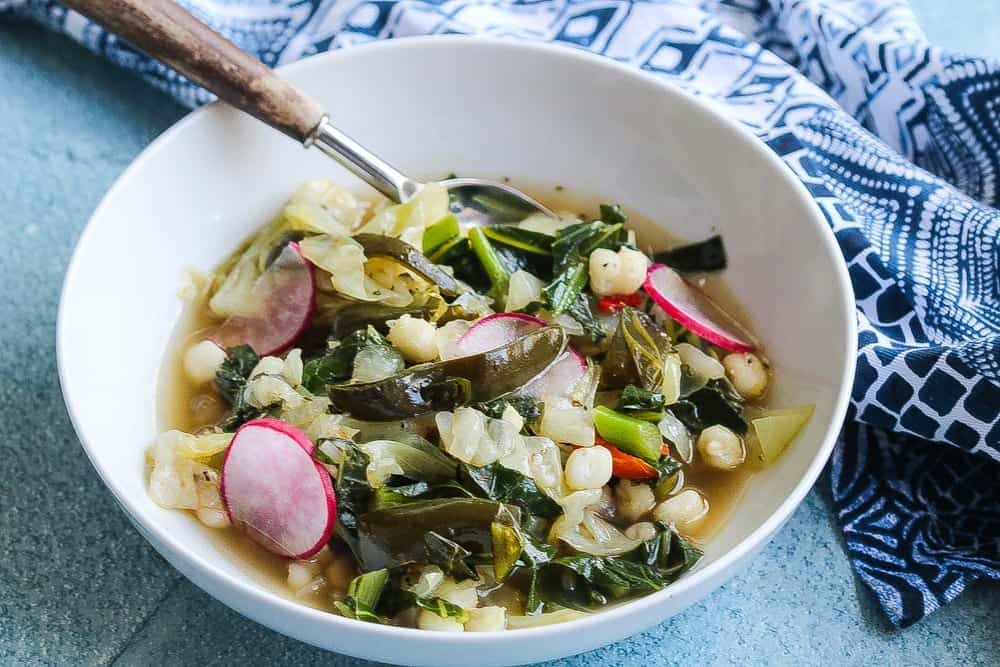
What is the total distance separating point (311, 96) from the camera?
2480 mm

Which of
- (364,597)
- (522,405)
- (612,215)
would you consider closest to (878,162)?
(612,215)

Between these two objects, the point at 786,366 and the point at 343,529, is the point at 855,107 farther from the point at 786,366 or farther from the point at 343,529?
the point at 343,529

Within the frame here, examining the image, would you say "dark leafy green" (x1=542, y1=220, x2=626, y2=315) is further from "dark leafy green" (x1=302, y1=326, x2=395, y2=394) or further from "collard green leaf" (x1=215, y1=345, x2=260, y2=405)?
"collard green leaf" (x1=215, y1=345, x2=260, y2=405)

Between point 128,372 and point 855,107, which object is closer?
point 128,372

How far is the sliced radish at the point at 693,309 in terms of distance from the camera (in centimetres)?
229

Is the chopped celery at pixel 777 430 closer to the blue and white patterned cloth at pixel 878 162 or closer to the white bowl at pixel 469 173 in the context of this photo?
the white bowl at pixel 469 173

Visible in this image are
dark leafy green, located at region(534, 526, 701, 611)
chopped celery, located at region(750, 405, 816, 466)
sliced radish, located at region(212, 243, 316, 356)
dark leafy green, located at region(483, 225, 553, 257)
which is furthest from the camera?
dark leafy green, located at region(483, 225, 553, 257)

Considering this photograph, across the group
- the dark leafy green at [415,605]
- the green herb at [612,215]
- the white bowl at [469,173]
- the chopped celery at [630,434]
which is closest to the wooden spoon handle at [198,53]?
the white bowl at [469,173]

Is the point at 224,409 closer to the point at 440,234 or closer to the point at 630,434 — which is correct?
the point at 440,234

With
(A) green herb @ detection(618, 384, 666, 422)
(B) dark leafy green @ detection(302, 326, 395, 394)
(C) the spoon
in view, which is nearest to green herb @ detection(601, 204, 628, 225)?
(C) the spoon

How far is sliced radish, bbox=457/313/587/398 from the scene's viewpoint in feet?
6.90

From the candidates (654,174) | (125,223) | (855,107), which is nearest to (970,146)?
(855,107)

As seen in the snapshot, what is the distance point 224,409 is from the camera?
229 centimetres

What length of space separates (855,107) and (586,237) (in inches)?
39.5
